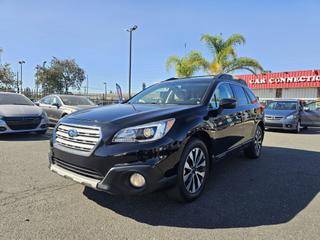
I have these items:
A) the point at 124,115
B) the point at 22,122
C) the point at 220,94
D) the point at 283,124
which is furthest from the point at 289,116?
the point at 124,115

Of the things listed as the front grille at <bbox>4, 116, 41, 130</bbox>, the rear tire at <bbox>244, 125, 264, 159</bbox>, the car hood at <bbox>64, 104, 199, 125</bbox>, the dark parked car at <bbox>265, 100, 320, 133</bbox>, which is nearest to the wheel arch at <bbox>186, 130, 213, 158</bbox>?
the car hood at <bbox>64, 104, 199, 125</bbox>

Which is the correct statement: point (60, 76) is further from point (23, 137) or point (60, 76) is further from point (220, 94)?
point (220, 94)

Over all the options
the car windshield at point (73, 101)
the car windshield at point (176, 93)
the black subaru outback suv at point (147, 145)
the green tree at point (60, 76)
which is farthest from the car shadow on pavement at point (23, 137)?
the green tree at point (60, 76)

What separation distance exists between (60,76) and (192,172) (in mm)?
46500

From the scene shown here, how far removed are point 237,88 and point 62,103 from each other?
777 centimetres

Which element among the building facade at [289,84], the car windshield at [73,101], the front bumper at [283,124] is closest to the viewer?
the car windshield at [73,101]

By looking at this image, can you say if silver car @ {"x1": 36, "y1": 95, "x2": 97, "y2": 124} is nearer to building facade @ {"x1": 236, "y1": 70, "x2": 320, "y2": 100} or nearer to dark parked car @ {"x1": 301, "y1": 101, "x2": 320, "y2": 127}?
dark parked car @ {"x1": 301, "y1": 101, "x2": 320, "y2": 127}

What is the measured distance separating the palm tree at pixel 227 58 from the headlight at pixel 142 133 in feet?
59.5

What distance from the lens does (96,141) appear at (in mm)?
3309

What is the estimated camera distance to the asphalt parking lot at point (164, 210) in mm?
3016

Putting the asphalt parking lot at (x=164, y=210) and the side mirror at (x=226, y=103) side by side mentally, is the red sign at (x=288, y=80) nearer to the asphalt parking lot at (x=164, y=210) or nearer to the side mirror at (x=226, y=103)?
the side mirror at (x=226, y=103)

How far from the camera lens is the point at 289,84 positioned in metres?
31.6

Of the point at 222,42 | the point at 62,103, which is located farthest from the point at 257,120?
the point at 222,42

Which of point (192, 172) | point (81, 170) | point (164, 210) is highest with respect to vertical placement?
point (81, 170)
